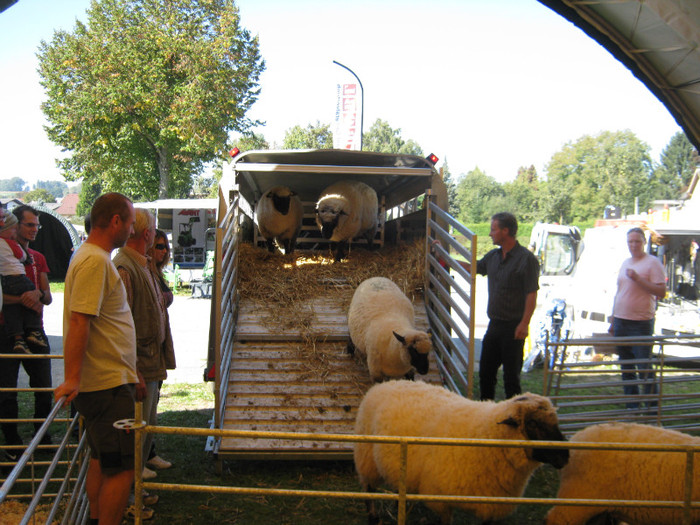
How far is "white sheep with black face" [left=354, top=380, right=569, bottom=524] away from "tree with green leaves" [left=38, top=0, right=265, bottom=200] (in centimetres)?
2859

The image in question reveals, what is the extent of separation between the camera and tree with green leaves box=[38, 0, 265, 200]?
30.0 metres

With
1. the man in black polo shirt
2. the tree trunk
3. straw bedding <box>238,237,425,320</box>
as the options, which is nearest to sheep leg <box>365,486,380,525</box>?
the man in black polo shirt

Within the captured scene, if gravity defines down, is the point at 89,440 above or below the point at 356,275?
below

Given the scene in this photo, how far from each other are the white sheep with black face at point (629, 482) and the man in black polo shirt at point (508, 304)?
1.90m

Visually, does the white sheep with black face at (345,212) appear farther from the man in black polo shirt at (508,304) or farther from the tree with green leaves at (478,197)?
the tree with green leaves at (478,197)

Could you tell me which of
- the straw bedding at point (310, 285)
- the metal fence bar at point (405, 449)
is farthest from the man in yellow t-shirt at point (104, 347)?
the straw bedding at point (310, 285)

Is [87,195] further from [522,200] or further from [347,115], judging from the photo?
[522,200]

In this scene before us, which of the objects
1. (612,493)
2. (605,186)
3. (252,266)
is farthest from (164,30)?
(605,186)

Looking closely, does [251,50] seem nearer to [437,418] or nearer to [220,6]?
[220,6]

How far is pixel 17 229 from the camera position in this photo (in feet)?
17.3

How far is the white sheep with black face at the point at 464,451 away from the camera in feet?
10.9

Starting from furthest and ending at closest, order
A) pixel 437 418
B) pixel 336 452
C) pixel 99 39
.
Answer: pixel 99 39
pixel 336 452
pixel 437 418

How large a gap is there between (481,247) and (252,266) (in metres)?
45.6

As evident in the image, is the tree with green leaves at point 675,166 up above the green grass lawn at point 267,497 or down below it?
above
